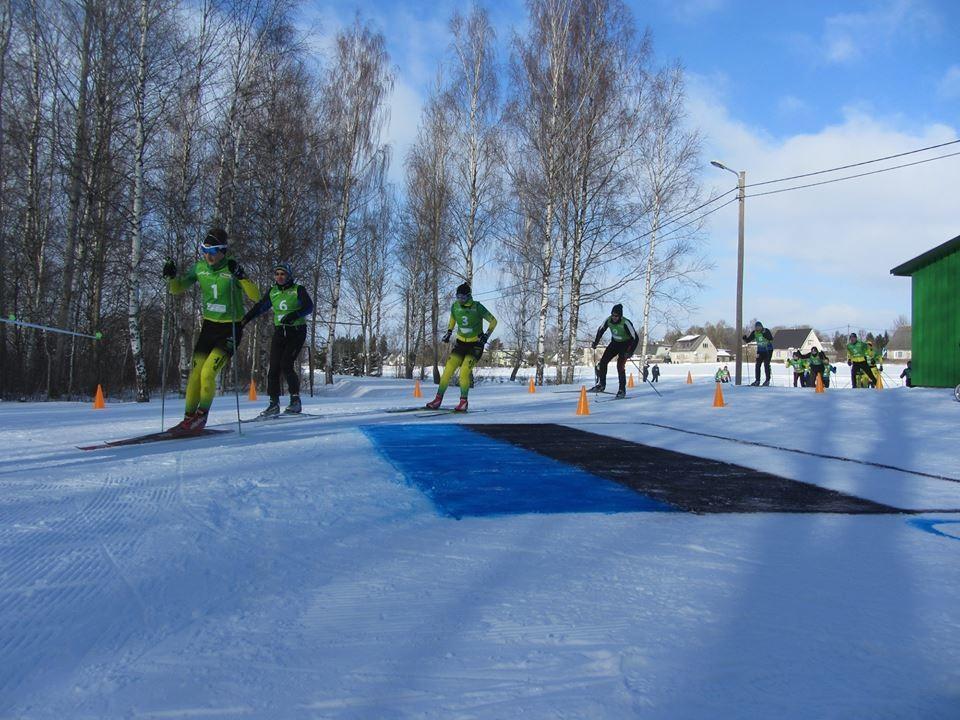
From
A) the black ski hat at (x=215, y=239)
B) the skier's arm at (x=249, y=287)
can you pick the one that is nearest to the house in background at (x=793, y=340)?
the skier's arm at (x=249, y=287)

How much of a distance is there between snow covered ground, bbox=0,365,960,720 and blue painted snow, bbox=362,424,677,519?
0.41 feet

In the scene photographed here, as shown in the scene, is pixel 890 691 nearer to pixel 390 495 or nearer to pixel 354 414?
pixel 390 495

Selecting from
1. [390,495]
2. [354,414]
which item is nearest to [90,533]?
[390,495]

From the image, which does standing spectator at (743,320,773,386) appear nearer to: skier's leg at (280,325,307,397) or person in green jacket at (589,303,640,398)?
person in green jacket at (589,303,640,398)

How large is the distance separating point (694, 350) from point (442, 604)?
116m

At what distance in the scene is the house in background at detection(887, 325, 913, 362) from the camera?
92.5m

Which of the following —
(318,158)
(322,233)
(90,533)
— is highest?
(318,158)

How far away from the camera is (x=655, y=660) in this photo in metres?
1.55

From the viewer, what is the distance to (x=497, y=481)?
3.92 m

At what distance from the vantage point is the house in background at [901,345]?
9250cm

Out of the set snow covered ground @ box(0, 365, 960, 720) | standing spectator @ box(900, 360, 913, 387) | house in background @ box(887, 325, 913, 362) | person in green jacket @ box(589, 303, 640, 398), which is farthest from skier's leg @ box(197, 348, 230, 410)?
house in background @ box(887, 325, 913, 362)

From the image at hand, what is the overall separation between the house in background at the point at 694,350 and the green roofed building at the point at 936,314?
93135 mm

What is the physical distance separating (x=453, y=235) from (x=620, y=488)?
20.1 meters

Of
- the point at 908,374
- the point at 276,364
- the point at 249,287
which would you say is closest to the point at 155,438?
the point at 249,287
